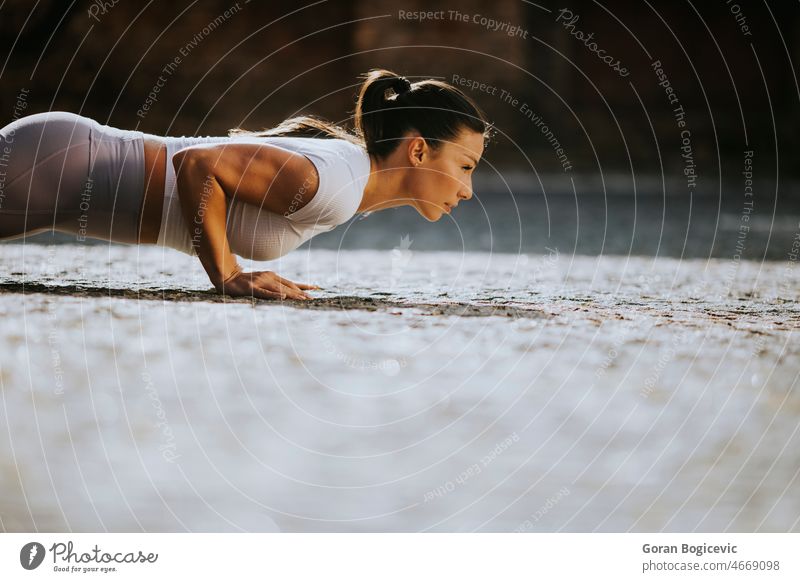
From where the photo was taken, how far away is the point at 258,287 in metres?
1.78

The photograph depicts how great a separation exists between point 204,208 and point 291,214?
156 mm

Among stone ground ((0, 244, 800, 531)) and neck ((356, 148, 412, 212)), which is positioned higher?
neck ((356, 148, 412, 212))

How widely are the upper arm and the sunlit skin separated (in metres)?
0.16

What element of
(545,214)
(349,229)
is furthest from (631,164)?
(349,229)

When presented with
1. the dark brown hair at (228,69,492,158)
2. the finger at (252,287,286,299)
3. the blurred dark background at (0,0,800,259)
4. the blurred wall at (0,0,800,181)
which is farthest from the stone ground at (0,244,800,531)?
the blurred wall at (0,0,800,181)

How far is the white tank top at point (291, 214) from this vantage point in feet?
5.76

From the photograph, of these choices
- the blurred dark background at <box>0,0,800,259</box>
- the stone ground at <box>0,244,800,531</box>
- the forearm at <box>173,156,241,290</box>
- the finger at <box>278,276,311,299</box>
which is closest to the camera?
the stone ground at <box>0,244,800,531</box>

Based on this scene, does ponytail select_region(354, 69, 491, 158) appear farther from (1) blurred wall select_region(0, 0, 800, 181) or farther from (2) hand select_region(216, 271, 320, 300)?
(1) blurred wall select_region(0, 0, 800, 181)

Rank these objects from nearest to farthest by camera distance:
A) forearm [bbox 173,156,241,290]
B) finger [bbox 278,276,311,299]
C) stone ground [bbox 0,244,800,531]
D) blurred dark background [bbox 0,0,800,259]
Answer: stone ground [bbox 0,244,800,531], forearm [bbox 173,156,241,290], finger [bbox 278,276,311,299], blurred dark background [bbox 0,0,800,259]

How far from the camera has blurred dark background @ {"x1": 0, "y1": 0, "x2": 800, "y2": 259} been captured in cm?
662

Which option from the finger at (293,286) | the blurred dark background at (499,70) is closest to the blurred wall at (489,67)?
the blurred dark background at (499,70)

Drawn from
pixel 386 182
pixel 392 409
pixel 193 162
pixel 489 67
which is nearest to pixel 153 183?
pixel 193 162

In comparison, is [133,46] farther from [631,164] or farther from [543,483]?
[543,483]
